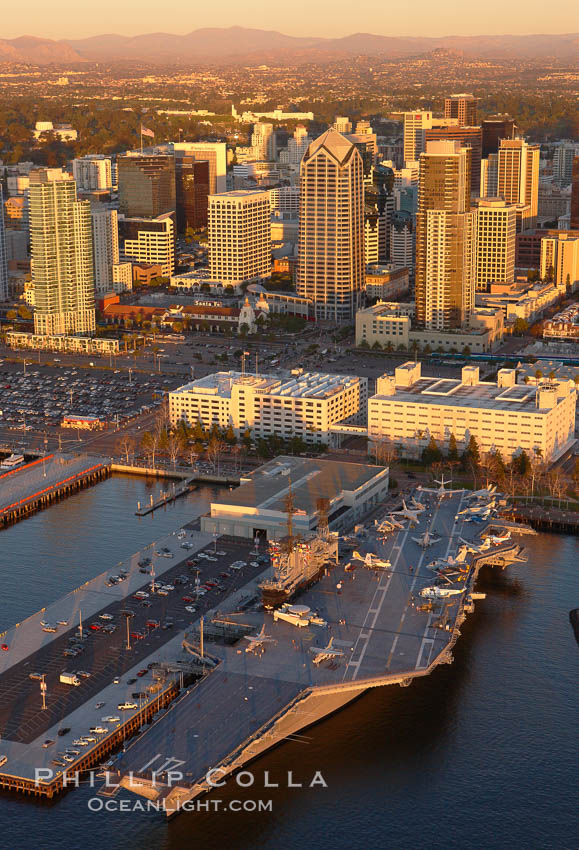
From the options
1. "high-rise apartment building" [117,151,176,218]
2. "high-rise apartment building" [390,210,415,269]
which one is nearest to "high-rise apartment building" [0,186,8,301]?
"high-rise apartment building" [117,151,176,218]

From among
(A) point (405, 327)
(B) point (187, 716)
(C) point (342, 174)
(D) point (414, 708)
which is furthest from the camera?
(C) point (342, 174)

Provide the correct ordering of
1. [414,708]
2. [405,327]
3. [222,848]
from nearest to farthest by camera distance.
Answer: [222,848] → [414,708] → [405,327]

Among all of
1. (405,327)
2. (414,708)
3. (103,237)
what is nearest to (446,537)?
(414,708)

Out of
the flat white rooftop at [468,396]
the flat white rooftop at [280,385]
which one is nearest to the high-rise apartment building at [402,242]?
the flat white rooftop at [280,385]

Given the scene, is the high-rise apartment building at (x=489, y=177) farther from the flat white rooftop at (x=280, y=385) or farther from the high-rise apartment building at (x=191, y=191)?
the flat white rooftop at (x=280, y=385)

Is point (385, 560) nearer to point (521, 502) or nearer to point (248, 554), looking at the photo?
point (248, 554)

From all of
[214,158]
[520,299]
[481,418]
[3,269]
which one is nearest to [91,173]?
[214,158]
